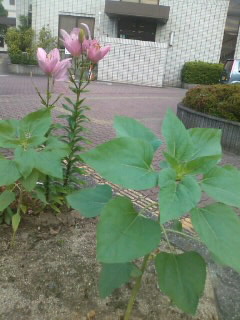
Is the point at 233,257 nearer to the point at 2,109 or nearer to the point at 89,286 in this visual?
the point at 89,286

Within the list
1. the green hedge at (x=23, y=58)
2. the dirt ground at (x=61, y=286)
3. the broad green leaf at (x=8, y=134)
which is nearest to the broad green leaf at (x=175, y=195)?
the broad green leaf at (x=8, y=134)

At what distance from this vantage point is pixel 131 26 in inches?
751

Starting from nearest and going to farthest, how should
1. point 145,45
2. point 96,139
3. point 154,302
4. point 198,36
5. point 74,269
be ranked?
point 154,302
point 74,269
point 96,139
point 145,45
point 198,36

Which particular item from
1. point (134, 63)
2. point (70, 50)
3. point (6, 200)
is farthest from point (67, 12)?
point (6, 200)

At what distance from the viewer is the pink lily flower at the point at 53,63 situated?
214 centimetres

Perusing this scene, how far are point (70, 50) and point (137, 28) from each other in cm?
1833

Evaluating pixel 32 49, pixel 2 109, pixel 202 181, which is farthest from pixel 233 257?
pixel 32 49

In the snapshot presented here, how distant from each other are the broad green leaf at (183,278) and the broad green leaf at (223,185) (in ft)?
1.14

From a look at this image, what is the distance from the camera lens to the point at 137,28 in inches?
757

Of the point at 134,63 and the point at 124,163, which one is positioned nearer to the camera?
the point at 124,163

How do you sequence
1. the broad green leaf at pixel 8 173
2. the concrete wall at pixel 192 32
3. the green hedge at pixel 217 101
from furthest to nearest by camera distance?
the concrete wall at pixel 192 32, the green hedge at pixel 217 101, the broad green leaf at pixel 8 173

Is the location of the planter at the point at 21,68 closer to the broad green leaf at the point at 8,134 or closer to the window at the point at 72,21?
the window at the point at 72,21

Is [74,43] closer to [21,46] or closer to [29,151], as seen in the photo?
[29,151]

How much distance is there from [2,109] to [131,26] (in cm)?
1316
